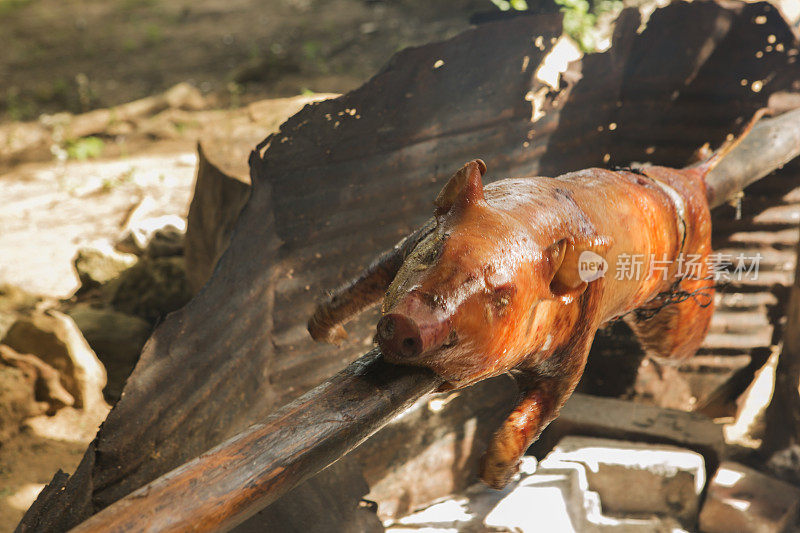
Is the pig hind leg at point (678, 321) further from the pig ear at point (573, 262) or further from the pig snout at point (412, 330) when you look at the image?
the pig snout at point (412, 330)

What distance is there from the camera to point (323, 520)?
8.32 feet

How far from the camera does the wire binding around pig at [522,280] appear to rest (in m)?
1.60

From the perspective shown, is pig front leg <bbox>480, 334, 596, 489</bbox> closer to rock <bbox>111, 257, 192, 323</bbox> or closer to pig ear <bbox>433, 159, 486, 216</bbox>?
pig ear <bbox>433, 159, 486, 216</bbox>

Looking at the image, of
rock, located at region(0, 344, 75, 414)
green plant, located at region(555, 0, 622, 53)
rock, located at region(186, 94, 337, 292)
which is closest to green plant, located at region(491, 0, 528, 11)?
green plant, located at region(555, 0, 622, 53)

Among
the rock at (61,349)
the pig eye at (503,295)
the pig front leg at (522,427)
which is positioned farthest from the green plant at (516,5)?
the rock at (61,349)

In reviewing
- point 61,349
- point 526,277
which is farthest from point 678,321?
point 61,349

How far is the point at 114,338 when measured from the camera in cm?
443

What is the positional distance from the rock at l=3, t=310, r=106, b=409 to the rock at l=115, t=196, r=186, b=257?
4.32 ft

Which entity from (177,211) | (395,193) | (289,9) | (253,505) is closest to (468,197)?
(253,505)

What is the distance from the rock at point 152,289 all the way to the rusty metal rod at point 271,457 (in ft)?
10.8

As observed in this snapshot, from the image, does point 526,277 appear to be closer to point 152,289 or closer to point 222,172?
point 222,172

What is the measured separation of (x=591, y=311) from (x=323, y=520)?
126cm

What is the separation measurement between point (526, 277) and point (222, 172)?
226 cm

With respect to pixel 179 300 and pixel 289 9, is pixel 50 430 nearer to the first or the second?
pixel 179 300
